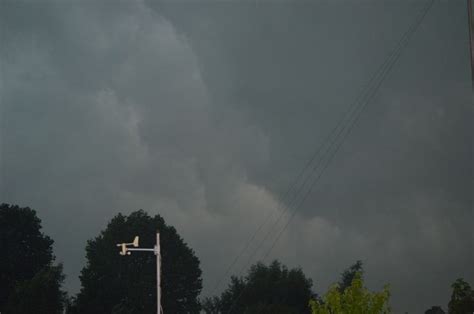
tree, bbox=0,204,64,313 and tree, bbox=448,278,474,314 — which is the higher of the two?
tree, bbox=0,204,64,313

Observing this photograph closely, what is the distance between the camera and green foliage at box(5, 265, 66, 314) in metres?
84.3

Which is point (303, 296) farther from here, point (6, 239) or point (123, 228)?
point (6, 239)

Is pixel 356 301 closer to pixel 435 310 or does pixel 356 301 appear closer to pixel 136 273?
pixel 136 273

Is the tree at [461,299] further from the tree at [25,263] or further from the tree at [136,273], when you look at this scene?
the tree at [25,263]

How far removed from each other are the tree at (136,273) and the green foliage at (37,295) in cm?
582

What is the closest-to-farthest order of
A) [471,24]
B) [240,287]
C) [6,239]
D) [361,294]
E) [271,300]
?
[471,24] < [361,294] < [6,239] < [271,300] < [240,287]

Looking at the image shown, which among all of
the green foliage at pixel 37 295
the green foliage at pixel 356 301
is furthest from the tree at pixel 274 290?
the green foliage at pixel 356 301

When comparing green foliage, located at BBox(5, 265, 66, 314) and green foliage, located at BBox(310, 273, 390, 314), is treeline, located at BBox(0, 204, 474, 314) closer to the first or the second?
green foliage, located at BBox(5, 265, 66, 314)

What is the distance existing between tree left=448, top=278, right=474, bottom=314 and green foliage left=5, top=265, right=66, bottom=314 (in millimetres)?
48736

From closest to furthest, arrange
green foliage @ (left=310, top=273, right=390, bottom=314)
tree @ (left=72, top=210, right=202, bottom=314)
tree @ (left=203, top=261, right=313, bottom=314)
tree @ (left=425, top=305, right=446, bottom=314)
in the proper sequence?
green foliage @ (left=310, top=273, right=390, bottom=314), tree @ (left=72, top=210, right=202, bottom=314), tree @ (left=203, top=261, right=313, bottom=314), tree @ (left=425, top=305, right=446, bottom=314)

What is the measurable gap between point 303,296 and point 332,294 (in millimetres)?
67173

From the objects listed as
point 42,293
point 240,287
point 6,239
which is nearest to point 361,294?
point 42,293

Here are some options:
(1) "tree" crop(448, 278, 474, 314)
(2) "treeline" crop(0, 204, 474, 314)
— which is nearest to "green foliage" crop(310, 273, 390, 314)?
(1) "tree" crop(448, 278, 474, 314)

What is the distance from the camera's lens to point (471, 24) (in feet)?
76.1
